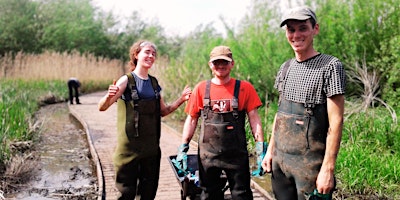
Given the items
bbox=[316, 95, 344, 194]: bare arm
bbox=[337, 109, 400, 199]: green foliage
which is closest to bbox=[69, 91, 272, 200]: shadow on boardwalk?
bbox=[337, 109, 400, 199]: green foliage

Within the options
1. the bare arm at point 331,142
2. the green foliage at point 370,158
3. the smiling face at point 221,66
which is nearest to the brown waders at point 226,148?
the smiling face at point 221,66

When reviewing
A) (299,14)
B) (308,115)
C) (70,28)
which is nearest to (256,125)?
(308,115)

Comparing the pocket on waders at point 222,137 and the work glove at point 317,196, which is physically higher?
the pocket on waders at point 222,137

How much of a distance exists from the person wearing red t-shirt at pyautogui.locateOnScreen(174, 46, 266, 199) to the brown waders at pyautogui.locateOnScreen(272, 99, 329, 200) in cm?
55

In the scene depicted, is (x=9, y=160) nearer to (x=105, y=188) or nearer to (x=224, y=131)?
(x=105, y=188)

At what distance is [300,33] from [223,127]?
1.11 m

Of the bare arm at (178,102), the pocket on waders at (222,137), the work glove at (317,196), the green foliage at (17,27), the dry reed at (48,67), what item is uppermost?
the green foliage at (17,27)

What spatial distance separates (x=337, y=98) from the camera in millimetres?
2252

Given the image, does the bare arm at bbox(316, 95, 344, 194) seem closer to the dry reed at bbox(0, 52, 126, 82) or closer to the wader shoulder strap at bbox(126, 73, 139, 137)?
the wader shoulder strap at bbox(126, 73, 139, 137)

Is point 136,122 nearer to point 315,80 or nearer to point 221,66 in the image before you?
point 221,66

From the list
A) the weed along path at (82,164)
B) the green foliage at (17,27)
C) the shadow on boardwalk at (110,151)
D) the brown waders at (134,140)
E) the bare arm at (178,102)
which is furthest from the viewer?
the green foliage at (17,27)

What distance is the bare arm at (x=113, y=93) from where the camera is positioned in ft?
10.4

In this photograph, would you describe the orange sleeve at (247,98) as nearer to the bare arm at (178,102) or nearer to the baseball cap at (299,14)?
the bare arm at (178,102)

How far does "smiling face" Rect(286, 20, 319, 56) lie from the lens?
2.37 m
